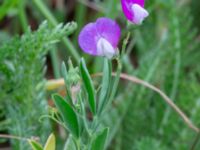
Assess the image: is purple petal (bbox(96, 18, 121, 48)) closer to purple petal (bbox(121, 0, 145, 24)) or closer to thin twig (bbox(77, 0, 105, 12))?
purple petal (bbox(121, 0, 145, 24))

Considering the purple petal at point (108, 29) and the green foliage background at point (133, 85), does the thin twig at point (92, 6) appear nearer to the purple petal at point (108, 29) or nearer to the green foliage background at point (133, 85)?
the green foliage background at point (133, 85)

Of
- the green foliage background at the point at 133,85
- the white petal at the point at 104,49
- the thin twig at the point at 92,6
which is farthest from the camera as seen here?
the thin twig at the point at 92,6

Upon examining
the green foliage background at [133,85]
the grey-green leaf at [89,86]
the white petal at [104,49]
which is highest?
the white petal at [104,49]

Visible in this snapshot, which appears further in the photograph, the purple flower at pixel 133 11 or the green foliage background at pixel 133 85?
the green foliage background at pixel 133 85

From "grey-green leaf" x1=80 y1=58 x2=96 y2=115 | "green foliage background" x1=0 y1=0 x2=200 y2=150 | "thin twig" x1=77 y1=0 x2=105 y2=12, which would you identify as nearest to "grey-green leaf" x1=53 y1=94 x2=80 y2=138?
"grey-green leaf" x1=80 y1=58 x2=96 y2=115

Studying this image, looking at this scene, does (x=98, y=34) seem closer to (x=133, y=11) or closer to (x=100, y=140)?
(x=133, y=11)

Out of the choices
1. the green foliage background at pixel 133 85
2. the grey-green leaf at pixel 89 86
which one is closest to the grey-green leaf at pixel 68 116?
the grey-green leaf at pixel 89 86
